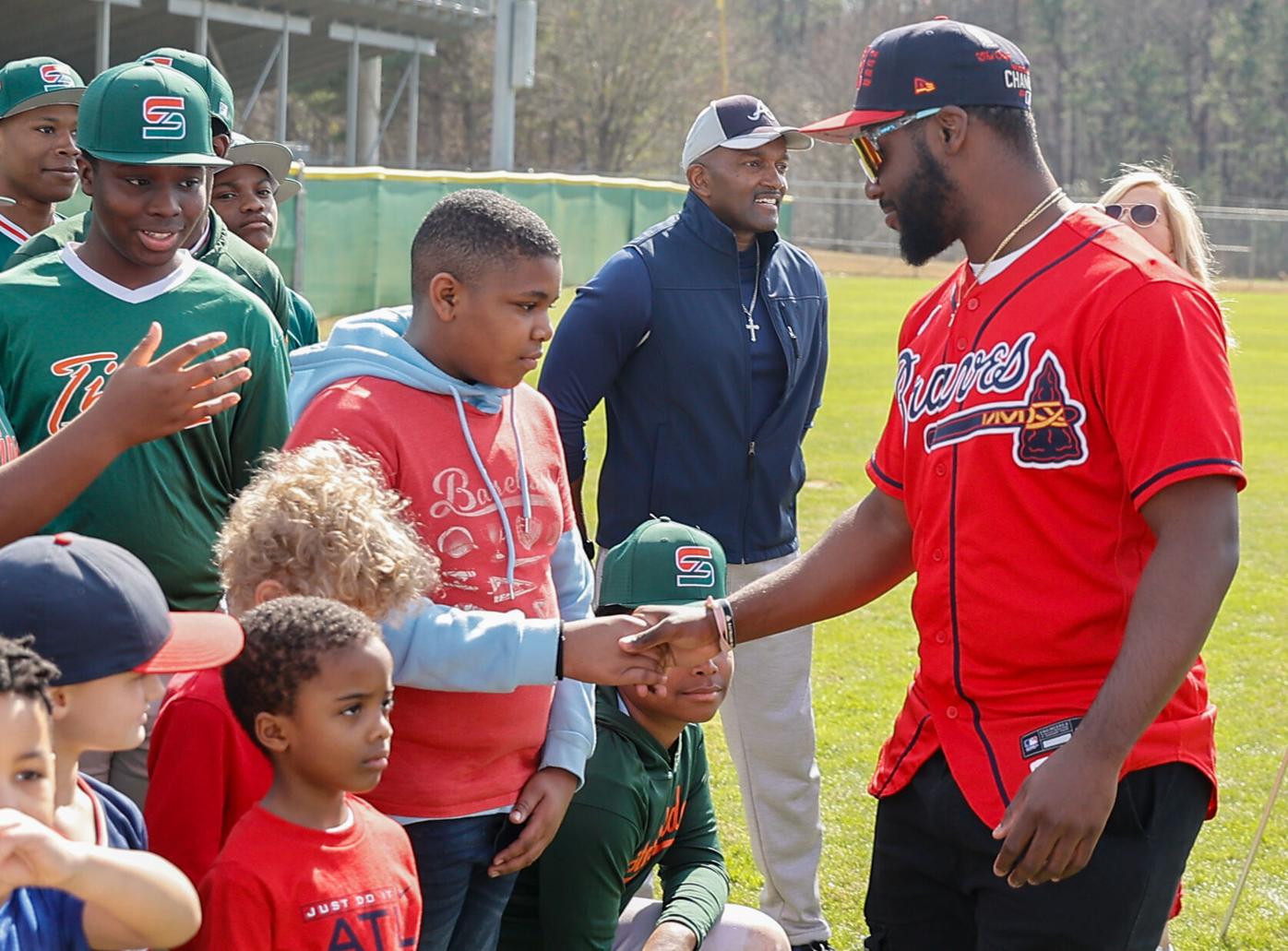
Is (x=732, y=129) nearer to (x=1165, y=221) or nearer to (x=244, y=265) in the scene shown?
(x=1165, y=221)

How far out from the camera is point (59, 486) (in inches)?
111

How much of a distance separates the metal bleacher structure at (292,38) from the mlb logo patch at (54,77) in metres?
21.9

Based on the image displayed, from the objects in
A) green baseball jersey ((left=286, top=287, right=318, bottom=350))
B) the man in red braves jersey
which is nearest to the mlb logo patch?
green baseball jersey ((left=286, top=287, right=318, bottom=350))

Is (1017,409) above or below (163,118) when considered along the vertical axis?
below

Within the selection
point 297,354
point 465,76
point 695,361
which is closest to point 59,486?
point 297,354

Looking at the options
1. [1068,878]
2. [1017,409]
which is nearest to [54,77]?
[1017,409]

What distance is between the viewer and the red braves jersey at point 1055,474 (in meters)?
2.74

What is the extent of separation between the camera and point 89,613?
7.64ft

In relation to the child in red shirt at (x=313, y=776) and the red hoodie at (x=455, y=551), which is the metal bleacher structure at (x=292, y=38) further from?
the child in red shirt at (x=313, y=776)

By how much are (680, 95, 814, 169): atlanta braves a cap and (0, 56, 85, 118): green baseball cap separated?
2118 millimetres

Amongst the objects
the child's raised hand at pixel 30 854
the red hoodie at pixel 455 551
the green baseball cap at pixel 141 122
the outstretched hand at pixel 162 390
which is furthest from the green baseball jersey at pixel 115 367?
the child's raised hand at pixel 30 854

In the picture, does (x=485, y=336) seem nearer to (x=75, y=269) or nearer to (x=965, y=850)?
(x=75, y=269)

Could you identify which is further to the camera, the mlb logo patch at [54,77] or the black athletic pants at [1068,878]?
the mlb logo patch at [54,77]

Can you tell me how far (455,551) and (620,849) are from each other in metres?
0.79
